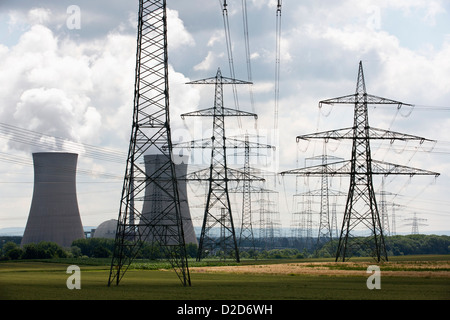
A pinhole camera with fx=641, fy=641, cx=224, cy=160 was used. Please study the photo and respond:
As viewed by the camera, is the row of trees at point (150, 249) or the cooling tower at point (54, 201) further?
the row of trees at point (150, 249)

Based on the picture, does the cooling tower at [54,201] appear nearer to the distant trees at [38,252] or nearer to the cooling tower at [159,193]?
the distant trees at [38,252]

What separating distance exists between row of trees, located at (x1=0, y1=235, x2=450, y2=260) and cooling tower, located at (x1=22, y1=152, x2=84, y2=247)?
2898mm

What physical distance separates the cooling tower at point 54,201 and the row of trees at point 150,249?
2.90 meters

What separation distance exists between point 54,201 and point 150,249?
51.7 ft

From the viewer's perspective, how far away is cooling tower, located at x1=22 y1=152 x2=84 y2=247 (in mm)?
88250

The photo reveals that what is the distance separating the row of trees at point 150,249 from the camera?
96.2m

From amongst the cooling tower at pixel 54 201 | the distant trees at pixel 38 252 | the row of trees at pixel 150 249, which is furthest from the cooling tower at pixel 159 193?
the distant trees at pixel 38 252

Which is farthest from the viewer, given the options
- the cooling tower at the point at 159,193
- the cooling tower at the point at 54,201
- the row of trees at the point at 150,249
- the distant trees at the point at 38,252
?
the cooling tower at the point at 159,193

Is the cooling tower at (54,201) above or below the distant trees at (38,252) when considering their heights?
above

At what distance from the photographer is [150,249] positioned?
314 feet

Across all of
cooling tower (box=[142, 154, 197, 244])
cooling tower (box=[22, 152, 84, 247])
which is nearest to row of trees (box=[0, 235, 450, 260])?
cooling tower (box=[22, 152, 84, 247])
